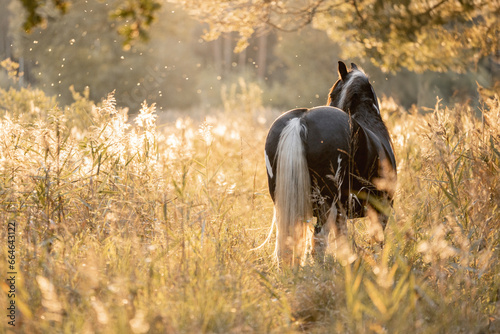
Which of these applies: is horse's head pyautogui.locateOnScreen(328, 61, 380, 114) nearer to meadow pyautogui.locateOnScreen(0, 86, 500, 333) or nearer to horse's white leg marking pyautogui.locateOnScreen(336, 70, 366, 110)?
horse's white leg marking pyautogui.locateOnScreen(336, 70, 366, 110)

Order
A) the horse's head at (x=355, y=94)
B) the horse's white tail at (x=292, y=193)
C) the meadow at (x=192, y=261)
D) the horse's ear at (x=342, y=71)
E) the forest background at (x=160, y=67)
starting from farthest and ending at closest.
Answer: the forest background at (x=160, y=67) → the horse's ear at (x=342, y=71) → the horse's head at (x=355, y=94) → the horse's white tail at (x=292, y=193) → the meadow at (x=192, y=261)

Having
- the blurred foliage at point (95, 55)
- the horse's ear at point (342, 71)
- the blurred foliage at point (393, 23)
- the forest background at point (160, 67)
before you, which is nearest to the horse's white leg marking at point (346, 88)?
the horse's ear at point (342, 71)

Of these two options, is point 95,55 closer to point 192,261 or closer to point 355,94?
point 355,94

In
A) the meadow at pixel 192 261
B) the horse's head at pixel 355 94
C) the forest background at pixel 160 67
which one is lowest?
the meadow at pixel 192 261

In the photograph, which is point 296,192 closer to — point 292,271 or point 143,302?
point 292,271

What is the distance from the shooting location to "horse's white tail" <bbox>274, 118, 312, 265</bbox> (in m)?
3.66

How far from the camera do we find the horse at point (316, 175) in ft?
12.0

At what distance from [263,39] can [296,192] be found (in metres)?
52.5

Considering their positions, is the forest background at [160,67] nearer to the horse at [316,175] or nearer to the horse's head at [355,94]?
the horse's head at [355,94]

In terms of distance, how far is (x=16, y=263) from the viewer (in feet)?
9.43

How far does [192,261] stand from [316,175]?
1.30 meters

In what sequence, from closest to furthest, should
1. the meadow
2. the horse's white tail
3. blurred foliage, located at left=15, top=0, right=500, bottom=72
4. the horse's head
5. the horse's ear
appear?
the meadow, the horse's white tail, the horse's head, the horse's ear, blurred foliage, located at left=15, top=0, right=500, bottom=72

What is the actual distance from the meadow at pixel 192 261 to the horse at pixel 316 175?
1.03 feet

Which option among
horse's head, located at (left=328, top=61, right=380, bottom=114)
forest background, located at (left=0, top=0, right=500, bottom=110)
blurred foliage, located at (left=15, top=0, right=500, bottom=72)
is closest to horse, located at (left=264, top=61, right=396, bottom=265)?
horse's head, located at (left=328, top=61, right=380, bottom=114)
